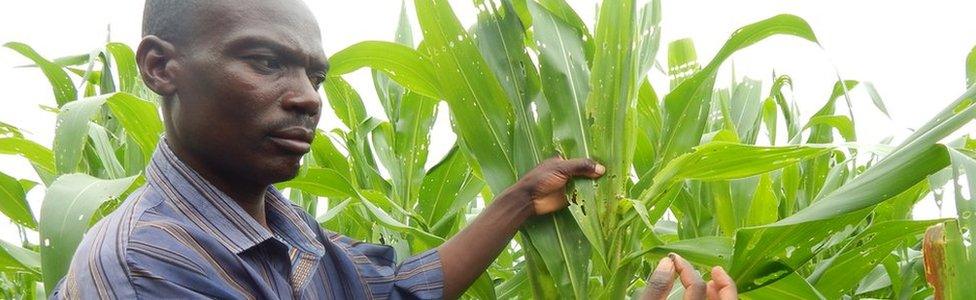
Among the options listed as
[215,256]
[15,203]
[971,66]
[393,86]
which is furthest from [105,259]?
[971,66]

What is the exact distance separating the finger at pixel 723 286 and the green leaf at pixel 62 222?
1.78 feet

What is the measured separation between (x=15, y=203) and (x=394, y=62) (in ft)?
1.74

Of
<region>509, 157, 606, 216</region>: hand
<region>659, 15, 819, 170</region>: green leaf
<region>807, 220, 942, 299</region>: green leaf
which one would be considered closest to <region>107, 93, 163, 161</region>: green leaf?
<region>509, 157, 606, 216</region>: hand

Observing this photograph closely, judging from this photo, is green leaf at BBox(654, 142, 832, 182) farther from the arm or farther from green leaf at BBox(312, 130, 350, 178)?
green leaf at BBox(312, 130, 350, 178)

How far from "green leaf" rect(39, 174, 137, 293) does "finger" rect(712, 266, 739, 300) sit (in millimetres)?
544

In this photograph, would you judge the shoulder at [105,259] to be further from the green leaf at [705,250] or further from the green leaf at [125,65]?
the green leaf at [125,65]

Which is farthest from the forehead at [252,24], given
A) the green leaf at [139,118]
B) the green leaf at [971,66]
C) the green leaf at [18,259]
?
the green leaf at [971,66]

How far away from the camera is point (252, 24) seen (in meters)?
0.84

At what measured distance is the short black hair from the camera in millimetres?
838

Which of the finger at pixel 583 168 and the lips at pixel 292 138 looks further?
the finger at pixel 583 168

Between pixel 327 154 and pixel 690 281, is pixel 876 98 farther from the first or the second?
pixel 327 154

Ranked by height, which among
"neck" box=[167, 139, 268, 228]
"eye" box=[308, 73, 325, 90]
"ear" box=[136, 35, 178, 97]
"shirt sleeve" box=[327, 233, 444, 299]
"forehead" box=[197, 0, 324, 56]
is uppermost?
"forehead" box=[197, 0, 324, 56]

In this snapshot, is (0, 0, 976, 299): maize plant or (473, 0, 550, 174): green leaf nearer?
(0, 0, 976, 299): maize plant

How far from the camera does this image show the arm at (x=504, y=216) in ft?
3.16
